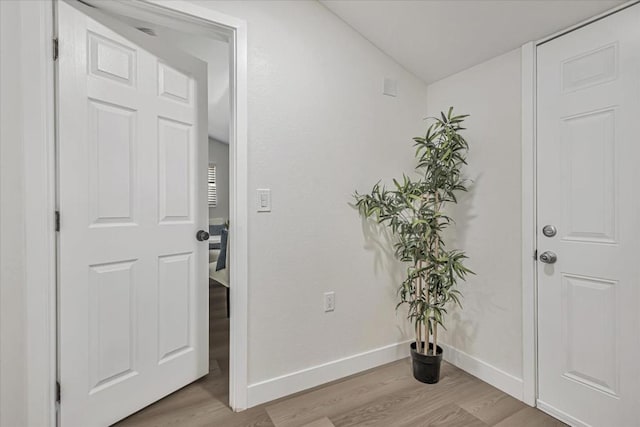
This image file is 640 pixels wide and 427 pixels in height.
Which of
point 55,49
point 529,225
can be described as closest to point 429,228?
point 529,225

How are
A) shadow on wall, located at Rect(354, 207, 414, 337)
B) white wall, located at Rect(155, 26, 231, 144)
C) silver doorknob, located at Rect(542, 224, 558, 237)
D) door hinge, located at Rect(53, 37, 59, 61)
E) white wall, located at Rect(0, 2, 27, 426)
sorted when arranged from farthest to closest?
1. white wall, located at Rect(155, 26, 231, 144)
2. shadow on wall, located at Rect(354, 207, 414, 337)
3. silver doorknob, located at Rect(542, 224, 558, 237)
4. door hinge, located at Rect(53, 37, 59, 61)
5. white wall, located at Rect(0, 2, 27, 426)

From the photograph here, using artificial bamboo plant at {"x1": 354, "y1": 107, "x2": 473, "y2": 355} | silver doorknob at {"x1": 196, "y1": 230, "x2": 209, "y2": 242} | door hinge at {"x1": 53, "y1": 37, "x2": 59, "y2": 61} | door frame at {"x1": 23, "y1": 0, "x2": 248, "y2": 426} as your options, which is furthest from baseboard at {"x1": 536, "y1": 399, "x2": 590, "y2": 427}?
door hinge at {"x1": 53, "y1": 37, "x2": 59, "y2": 61}

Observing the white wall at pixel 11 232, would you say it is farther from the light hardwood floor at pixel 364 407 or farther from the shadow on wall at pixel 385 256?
the shadow on wall at pixel 385 256

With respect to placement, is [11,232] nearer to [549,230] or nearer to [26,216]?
[26,216]

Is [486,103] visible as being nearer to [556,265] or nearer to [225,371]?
[556,265]

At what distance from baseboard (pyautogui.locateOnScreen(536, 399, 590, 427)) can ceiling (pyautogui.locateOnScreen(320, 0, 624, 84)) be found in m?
2.04

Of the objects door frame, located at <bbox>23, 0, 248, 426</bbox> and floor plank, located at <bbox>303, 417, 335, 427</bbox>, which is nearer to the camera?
door frame, located at <bbox>23, 0, 248, 426</bbox>

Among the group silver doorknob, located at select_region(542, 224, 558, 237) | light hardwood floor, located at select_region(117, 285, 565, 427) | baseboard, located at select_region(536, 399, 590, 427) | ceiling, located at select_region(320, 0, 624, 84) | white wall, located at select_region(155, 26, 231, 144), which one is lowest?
light hardwood floor, located at select_region(117, 285, 565, 427)

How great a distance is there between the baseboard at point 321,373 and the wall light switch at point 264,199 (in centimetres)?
101

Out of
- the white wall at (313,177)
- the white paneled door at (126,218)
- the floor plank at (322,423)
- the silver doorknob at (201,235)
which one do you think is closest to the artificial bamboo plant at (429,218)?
the white wall at (313,177)

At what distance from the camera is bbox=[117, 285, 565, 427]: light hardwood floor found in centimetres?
160

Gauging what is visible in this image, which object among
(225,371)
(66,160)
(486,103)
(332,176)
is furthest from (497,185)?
(66,160)

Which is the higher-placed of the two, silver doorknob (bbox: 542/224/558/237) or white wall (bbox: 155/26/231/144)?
white wall (bbox: 155/26/231/144)

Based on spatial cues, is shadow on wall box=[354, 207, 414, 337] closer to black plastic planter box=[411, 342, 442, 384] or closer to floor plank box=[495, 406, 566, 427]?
black plastic planter box=[411, 342, 442, 384]
